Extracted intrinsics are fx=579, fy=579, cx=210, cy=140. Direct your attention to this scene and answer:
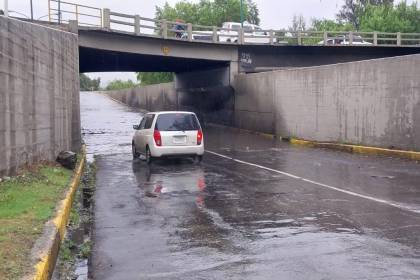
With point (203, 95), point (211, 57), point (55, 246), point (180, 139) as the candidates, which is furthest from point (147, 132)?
point (203, 95)

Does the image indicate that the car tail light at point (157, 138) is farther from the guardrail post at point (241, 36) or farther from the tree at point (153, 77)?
the tree at point (153, 77)

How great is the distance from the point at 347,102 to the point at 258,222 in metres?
14.5

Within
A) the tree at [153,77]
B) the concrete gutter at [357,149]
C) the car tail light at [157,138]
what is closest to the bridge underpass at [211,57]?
the concrete gutter at [357,149]

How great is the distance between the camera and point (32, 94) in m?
13.0

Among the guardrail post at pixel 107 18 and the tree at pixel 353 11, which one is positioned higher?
the tree at pixel 353 11

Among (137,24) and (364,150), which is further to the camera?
(137,24)

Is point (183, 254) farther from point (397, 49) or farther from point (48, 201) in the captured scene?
point (397, 49)

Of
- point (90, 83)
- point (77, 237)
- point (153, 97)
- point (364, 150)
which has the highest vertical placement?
point (90, 83)

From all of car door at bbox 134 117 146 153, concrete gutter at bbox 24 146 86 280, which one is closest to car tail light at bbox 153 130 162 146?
car door at bbox 134 117 146 153

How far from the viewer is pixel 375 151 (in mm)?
→ 19734

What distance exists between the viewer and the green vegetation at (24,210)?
5.86 meters

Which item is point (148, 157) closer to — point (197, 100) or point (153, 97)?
point (197, 100)

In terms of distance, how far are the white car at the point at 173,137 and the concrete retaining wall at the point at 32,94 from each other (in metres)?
2.58

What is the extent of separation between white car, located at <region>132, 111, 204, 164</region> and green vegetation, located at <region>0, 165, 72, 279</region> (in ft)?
13.4
